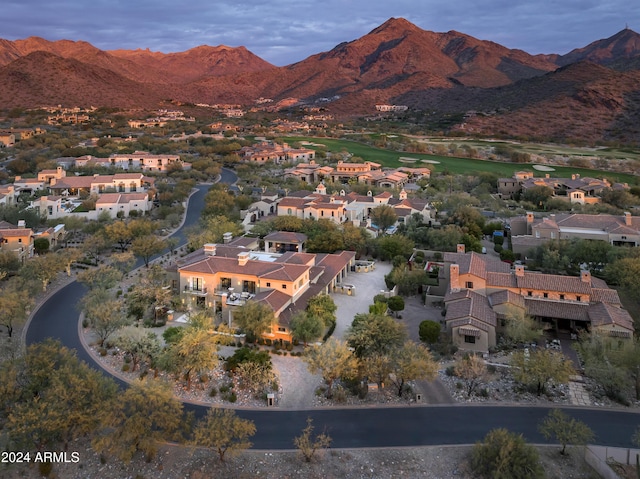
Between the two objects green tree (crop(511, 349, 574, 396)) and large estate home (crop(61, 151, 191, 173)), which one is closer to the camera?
green tree (crop(511, 349, 574, 396))

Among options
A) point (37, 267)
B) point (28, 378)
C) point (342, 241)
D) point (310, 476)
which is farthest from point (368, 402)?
point (37, 267)

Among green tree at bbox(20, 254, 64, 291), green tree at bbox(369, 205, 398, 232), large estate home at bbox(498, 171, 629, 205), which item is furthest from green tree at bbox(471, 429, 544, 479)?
large estate home at bbox(498, 171, 629, 205)

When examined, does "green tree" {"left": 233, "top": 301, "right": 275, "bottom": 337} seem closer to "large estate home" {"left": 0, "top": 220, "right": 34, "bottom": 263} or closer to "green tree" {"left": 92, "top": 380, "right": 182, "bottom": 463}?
"green tree" {"left": 92, "top": 380, "right": 182, "bottom": 463}

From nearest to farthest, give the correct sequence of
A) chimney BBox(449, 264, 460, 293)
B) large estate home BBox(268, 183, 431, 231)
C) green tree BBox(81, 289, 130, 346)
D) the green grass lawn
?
green tree BBox(81, 289, 130, 346)
chimney BBox(449, 264, 460, 293)
large estate home BBox(268, 183, 431, 231)
the green grass lawn

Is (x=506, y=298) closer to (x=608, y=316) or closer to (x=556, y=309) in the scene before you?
(x=556, y=309)

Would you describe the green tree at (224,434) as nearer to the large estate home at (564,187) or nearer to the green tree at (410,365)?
the green tree at (410,365)

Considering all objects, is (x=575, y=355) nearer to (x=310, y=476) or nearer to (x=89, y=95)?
(x=310, y=476)

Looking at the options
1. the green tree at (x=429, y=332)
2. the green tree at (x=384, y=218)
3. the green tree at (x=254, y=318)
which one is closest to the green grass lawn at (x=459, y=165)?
the green tree at (x=384, y=218)
